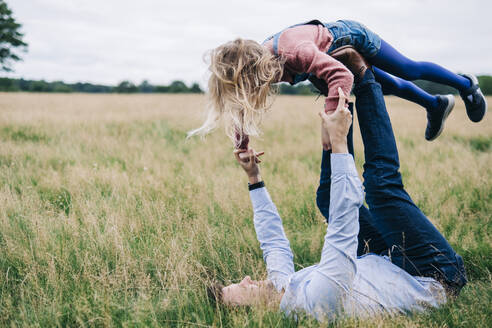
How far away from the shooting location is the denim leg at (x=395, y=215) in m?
2.15

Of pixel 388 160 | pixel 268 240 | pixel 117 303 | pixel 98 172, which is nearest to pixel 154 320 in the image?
pixel 117 303

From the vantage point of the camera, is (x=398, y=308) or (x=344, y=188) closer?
(x=344, y=188)

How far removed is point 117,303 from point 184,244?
815 mm

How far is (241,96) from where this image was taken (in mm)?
2428

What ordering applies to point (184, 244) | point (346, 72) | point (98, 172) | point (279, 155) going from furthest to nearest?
point (279, 155) < point (98, 172) < point (184, 244) < point (346, 72)

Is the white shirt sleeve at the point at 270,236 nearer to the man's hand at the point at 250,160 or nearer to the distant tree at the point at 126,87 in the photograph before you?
the man's hand at the point at 250,160

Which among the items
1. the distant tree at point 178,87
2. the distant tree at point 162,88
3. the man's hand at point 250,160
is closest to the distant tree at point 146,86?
the distant tree at point 162,88

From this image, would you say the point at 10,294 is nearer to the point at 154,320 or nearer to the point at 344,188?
the point at 154,320

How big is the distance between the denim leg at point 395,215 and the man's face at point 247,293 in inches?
33.5

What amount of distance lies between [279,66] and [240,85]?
1.02 feet

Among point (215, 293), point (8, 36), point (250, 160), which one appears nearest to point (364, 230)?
point (250, 160)

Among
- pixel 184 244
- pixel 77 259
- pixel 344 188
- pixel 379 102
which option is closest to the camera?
pixel 344 188

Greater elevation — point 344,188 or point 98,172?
point 344,188

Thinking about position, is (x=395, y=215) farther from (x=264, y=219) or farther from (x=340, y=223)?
(x=264, y=219)
